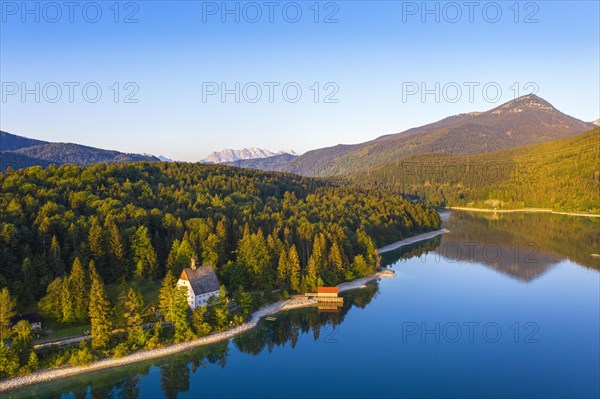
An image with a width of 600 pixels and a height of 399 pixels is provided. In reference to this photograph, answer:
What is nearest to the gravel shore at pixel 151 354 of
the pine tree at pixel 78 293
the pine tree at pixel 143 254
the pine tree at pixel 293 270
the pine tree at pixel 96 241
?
the pine tree at pixel 293 270

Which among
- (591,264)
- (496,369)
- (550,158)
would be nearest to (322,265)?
(496,369)

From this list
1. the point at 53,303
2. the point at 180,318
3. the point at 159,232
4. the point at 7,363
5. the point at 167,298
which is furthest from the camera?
the point at 159,232

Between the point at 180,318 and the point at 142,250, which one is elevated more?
the point at 142,250

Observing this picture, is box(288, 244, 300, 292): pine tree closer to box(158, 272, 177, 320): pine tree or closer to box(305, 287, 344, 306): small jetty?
box(305, 287, 344, 306): small jetty

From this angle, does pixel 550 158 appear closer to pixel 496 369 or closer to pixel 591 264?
pixel 591 264

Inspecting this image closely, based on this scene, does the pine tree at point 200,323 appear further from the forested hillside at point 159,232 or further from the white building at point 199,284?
the forested hillside at point 159,232

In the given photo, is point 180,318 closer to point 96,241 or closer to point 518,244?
point 96,241

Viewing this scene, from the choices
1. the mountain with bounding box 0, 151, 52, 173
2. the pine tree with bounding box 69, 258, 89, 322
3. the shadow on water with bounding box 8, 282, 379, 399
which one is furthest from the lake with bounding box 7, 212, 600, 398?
the mountain with bounding box 0, 151, 52, 173

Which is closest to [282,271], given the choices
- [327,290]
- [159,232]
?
[327,290]
